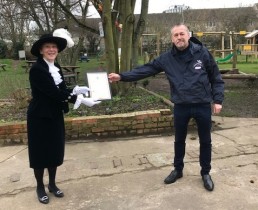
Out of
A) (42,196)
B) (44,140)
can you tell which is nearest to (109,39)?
(44,140)

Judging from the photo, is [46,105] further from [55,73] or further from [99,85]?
[99,85]

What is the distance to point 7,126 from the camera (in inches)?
238

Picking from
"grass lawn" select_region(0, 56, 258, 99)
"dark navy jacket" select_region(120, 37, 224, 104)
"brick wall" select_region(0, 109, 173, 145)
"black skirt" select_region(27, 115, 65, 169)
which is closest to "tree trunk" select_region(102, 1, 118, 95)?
"grass lawn" select_region(0, 56, 258, 99)

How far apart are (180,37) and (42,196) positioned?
7.38 ft

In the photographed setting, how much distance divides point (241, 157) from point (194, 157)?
631mm

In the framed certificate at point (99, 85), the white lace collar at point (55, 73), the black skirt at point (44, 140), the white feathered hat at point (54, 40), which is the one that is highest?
the white feathered hat at point (54, 40)

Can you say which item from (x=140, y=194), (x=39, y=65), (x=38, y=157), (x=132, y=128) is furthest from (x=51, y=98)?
(x=132, y=128)

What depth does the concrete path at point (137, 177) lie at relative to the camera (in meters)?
3.92

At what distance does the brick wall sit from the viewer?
6.09m

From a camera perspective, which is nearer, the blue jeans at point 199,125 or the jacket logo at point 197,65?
the jacket logo at point 197,65

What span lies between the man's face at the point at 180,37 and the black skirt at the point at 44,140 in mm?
1491

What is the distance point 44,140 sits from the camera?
4.00 meters

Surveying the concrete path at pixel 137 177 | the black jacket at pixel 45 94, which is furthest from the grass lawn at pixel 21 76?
the black jacket at pixel 45 94

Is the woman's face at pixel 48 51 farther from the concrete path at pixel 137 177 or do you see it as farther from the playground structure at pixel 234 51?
the playground structure at pixel 234 51
